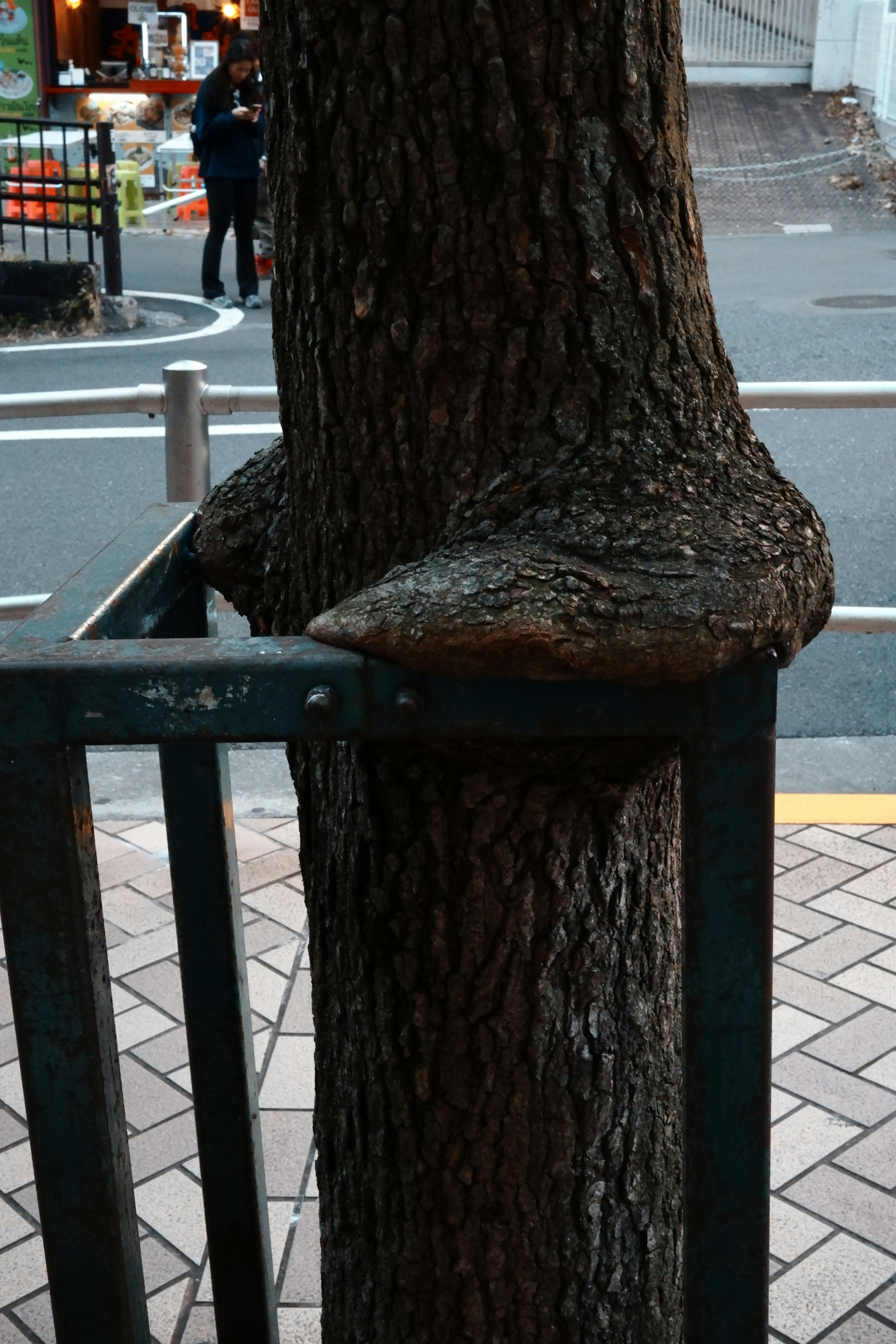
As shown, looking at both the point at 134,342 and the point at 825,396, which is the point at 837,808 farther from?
the point at 134,342

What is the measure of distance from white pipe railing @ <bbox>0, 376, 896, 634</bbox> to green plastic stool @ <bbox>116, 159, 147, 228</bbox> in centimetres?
1535

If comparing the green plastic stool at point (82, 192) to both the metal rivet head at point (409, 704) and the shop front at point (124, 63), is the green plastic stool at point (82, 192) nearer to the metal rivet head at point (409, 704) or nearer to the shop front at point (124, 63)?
the shop front at point (124, 63)

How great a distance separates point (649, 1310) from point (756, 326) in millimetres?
9763

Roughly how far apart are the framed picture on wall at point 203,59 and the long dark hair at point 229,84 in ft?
36.7

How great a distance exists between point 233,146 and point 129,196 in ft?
23.3

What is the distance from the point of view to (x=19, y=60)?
22.8 m

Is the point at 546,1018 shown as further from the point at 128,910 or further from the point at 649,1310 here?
the point at 128,910

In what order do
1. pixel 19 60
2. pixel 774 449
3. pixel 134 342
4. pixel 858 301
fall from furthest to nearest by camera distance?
pixel 19 60 → pixel 858 301 → pixel 134 342 → pixel 774 449

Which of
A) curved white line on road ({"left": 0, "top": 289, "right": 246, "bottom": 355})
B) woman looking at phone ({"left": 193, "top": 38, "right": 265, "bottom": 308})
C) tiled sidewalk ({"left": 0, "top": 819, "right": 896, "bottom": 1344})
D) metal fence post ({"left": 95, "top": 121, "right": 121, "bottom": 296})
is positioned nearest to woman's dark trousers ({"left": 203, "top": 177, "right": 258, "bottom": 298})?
woman looking at phone ({"left": 193, "top": 38, "right": 265, "bottom": 308})

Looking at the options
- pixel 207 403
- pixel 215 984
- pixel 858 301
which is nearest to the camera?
pixel 215 984

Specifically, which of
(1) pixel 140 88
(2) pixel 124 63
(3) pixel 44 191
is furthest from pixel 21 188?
(2) pixel 124 63

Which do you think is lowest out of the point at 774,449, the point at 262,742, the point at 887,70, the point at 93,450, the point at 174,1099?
the point at 174,1099

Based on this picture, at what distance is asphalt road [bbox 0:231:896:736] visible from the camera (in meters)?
5.48

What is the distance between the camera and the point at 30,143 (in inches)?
636
